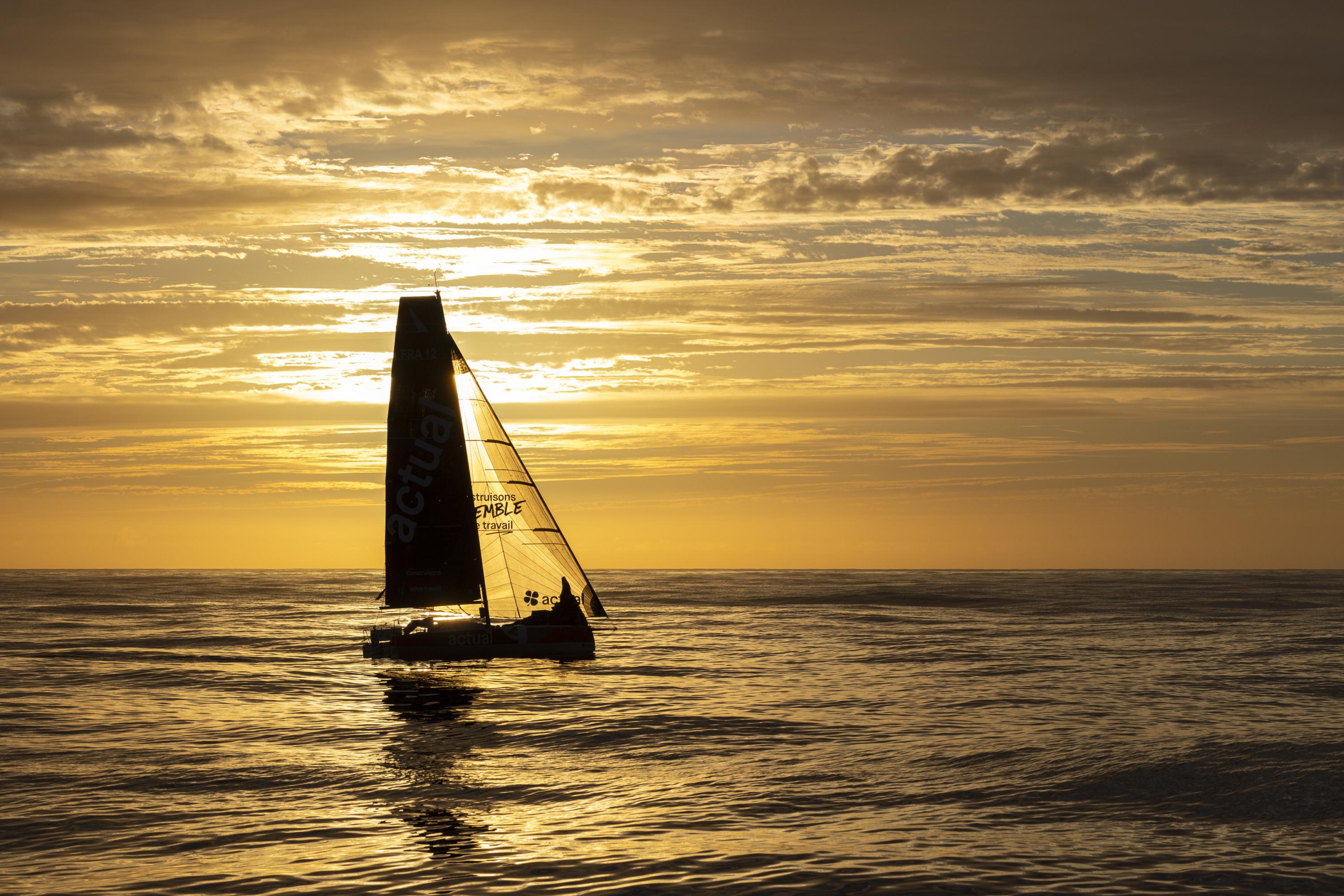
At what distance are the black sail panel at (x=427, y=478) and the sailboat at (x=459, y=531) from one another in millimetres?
43

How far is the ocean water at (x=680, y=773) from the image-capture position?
61.8ft

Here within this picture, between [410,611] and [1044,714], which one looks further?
[410,611]

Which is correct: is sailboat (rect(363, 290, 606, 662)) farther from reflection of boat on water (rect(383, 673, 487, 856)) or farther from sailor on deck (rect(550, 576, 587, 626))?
reflection of boat on water (rect(383, 673, 487, 856))

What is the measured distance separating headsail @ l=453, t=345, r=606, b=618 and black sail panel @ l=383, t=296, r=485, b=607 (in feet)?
2.93

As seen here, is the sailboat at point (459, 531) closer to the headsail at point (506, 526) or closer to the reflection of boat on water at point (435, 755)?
the headsail at point (506, 526)

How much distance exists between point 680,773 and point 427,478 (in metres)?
24.4

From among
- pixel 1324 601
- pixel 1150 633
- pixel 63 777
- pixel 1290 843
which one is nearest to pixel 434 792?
pixel 63 777

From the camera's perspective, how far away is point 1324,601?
13125 centimetres

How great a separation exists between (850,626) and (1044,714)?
4904 cm

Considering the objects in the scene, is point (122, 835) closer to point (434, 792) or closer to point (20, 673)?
point (434, 792)

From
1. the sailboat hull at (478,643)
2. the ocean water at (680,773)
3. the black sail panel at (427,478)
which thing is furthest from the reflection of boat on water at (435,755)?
the black sail panel at (427,478)

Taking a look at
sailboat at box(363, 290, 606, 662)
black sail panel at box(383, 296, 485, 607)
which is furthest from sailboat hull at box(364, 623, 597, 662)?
black sail panel at box(383, 296, 485, 607)

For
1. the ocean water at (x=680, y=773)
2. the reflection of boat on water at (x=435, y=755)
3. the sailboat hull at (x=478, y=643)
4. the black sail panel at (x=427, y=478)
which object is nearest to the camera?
the ocean water at (x=680, y=773)

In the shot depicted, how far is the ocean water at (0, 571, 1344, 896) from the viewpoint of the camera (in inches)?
741
